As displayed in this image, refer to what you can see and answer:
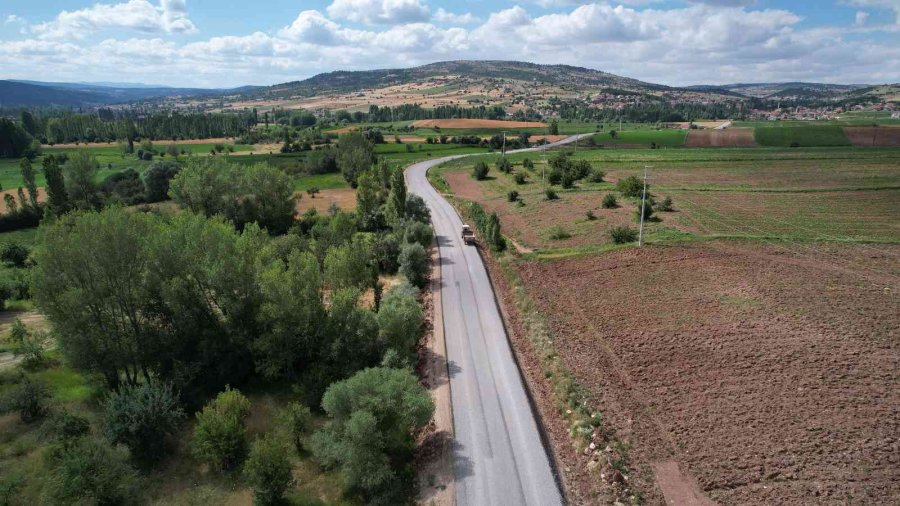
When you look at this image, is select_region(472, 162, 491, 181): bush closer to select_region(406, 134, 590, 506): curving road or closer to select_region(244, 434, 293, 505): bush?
select_region(406, 134, 590, 506): curving road

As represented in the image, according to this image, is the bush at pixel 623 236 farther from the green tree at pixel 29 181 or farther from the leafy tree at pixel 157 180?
the green tree at pixel 29 181

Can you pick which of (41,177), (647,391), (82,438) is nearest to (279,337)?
(82,438)

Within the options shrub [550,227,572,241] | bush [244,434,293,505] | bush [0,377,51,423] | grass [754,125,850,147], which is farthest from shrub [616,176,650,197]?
grass [754,125,850,147]

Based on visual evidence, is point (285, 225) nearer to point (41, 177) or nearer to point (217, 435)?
point (217, 435)

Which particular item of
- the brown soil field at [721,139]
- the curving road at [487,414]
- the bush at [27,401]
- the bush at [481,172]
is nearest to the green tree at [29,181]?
the bush at [27,401]

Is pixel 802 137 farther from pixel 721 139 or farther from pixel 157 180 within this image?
pixel 157 180
